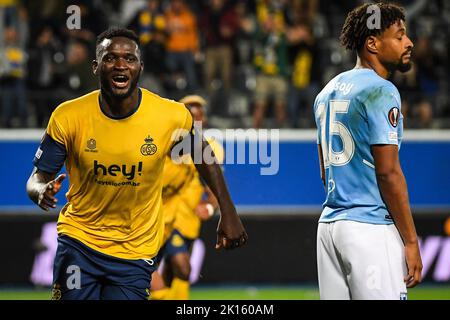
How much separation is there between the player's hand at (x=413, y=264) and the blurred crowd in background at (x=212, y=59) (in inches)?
331

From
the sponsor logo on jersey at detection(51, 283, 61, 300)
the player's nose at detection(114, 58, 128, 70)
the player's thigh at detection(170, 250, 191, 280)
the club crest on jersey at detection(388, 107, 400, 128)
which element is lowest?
the player's thigh at detection(170, 250, 191, 280)

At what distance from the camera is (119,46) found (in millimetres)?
5723

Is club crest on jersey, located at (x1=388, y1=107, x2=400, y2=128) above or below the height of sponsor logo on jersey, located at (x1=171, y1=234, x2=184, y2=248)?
above

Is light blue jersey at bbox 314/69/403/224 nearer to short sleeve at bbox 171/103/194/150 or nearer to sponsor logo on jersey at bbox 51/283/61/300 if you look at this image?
short sleeve at bbox 171/103/194/150

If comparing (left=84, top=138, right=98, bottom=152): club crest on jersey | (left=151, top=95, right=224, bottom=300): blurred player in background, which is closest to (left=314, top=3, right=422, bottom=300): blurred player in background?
(left=84, top=138, right=98, bottom=152): club crest on jersey

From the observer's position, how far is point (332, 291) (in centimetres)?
539

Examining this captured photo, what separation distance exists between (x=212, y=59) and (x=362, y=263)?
9.66m

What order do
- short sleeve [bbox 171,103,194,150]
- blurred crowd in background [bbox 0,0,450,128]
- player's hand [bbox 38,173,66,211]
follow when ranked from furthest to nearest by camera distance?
1. blurred crowd in background [bbox 0,0,450,128]
2. short sleeve [bbox 171,103,194,150]
3. player's hand [bbox 38,173,66,211]

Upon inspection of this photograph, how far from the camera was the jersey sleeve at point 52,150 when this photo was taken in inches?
227

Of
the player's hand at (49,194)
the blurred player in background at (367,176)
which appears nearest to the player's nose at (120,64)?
the player's hand at (49,194)

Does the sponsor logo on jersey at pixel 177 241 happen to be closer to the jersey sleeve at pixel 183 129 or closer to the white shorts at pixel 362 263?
the jersey sleeve at pixel 183 129

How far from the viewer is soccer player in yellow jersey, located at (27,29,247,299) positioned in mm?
5723

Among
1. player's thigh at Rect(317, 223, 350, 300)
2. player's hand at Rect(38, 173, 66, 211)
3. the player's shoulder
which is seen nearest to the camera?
player's hand at Rect(38, 173, 66, 211)
